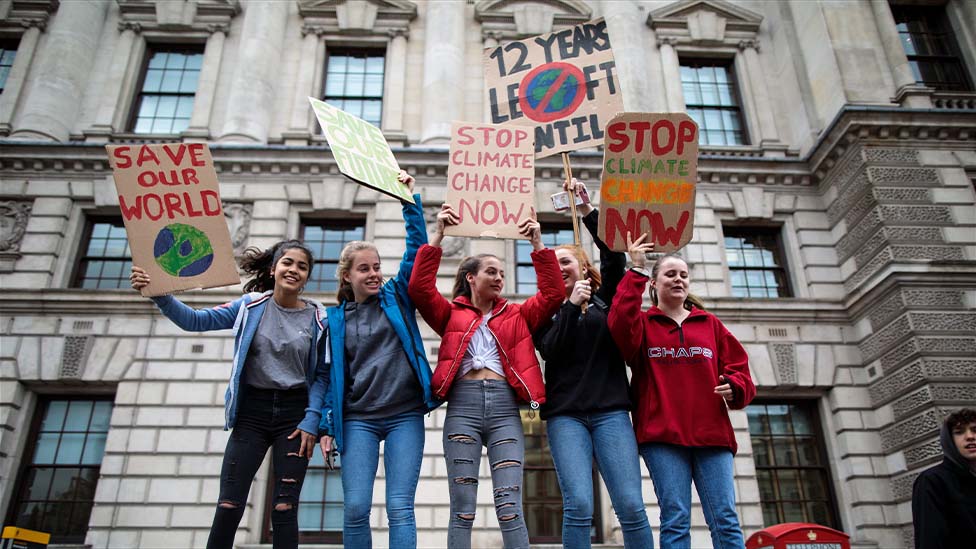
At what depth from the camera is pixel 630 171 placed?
17.3ft

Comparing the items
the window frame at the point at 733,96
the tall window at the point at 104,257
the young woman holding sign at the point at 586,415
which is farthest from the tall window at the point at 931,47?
the tall window at the point at 104,257

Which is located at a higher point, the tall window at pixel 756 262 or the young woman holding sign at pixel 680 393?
the tall window at pixel 756 262

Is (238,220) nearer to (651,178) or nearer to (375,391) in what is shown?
(375,391)

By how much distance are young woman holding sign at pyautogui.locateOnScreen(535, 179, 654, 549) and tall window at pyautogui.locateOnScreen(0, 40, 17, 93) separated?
1520 cm

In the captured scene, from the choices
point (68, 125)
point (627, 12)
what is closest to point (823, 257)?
point (627, 12)

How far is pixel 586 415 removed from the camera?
444 centimetres

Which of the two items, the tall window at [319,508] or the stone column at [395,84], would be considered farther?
the stone column at [395,84]

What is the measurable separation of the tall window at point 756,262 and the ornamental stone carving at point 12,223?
13.8 metres

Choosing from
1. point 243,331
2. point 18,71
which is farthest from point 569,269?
point 18,71

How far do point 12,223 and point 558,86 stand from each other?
11.5 m

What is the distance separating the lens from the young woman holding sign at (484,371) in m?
4.06

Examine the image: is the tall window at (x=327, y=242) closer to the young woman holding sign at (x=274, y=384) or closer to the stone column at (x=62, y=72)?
the stone column at (x=62, y=72)

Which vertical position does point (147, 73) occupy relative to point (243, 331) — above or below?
above

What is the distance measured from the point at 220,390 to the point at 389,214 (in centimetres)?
449
